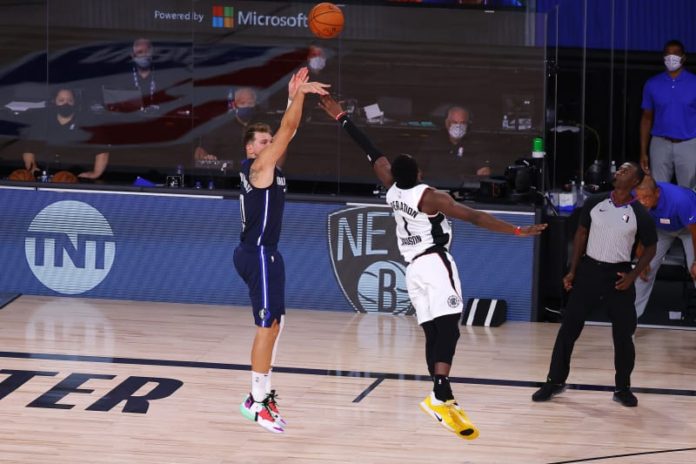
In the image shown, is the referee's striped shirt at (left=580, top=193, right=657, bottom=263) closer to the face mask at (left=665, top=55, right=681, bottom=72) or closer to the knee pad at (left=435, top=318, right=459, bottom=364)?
the knee pad at (left=435, top=318, right=459, bottom=364)

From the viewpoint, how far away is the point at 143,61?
13859 mm

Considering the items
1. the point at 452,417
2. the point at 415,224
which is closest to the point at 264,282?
the point at 415,224

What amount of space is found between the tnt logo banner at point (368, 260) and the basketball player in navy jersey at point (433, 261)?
4.04 m

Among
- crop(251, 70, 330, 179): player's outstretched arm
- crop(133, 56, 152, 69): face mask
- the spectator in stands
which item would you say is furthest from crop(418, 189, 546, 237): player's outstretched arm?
crop(133, 56, 152, 69): face mask

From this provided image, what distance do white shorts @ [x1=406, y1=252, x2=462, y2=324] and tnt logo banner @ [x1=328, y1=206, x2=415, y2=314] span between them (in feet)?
13.4

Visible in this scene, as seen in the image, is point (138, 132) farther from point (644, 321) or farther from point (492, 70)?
point (644, 321)

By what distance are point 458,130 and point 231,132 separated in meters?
2.33

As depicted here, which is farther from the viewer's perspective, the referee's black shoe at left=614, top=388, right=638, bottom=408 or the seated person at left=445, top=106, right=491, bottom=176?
the seated person at left=445, top=106, right=491, bottom=176

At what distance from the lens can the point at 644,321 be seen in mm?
12758

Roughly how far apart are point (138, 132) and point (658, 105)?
5.40 metres

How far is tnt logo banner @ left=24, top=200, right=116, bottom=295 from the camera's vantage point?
1317 cm

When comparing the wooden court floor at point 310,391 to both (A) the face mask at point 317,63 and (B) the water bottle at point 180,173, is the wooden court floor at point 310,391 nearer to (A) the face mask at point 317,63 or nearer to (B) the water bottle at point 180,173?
(B) the water bottle at point 180,173

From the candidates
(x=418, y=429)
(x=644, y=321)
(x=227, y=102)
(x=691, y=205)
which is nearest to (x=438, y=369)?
(x=418, y=429)

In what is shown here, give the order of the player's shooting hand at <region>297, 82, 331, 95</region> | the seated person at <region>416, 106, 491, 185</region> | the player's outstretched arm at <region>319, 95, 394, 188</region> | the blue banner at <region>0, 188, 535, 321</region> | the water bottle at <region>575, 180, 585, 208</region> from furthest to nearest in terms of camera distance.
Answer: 1. the water bottle at <region>575, 180, 585, 208</region>
2. the seated person at <region>416, 106, 491, 185</region>
3. the blue banner at <region>0, 188, 535, 321</region>
4. the player's outstretched arm at <region>319, 95, 394, 188</region>
5. the player's shooting hand at <region>297, 82, 331, 95</region>
